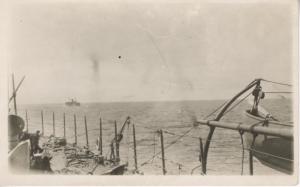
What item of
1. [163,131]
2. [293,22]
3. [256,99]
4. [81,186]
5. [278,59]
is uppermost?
[293,22]

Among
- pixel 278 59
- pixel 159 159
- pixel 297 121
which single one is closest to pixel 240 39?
pixel 278 59

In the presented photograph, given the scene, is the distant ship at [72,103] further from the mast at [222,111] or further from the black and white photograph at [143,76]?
the mast at [222,111]

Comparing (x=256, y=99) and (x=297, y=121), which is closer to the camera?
(x=297, y=121)

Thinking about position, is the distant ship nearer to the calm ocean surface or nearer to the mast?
the calm ocean surface

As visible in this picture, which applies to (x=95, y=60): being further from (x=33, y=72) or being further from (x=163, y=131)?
(x=163, y=131)

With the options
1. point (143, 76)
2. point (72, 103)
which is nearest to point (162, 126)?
point (143, 76)

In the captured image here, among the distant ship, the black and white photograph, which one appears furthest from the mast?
the distant ship

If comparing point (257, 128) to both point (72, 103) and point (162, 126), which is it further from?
point (72, 103)
